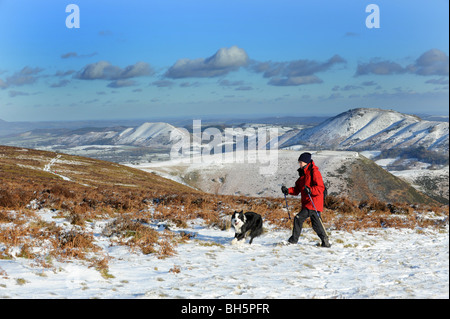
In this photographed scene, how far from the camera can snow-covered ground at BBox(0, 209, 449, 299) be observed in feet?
23.3

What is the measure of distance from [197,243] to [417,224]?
11081 mm

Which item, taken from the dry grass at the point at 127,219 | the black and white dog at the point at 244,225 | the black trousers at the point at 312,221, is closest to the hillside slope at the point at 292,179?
the dry grass at the point at 127,219

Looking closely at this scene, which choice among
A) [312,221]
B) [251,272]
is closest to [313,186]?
[312,221]

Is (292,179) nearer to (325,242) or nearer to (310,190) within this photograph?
(325,242)

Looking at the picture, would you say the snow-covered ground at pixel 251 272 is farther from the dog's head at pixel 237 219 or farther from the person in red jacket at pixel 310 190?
the person in red jacket at pixel 310 190

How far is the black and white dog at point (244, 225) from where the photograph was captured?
38.2 feet

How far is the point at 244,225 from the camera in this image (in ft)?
39.0

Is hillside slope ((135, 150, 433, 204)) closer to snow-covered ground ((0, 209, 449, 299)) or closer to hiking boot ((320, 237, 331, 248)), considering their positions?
hiking boot ((320, 237, 331, 248))

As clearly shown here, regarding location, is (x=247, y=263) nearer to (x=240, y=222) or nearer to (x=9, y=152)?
(x=240, y=222)

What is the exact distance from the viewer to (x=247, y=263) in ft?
32.1

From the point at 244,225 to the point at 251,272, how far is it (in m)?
3.10

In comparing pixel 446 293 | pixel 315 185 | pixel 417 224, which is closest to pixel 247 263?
pixel 315 185

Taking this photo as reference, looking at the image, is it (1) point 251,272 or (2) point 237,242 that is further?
(2) point 237,242

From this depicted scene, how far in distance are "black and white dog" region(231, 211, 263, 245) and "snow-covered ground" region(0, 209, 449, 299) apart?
0.32 metres
